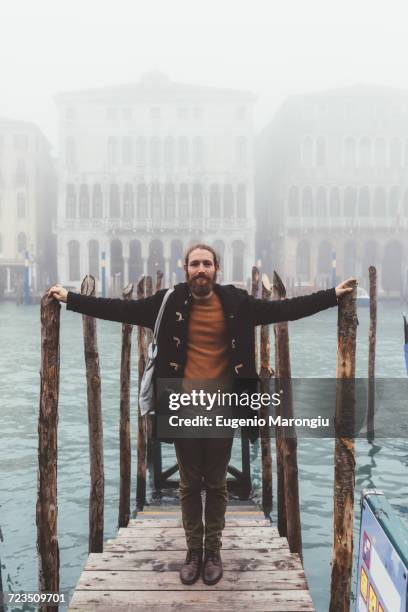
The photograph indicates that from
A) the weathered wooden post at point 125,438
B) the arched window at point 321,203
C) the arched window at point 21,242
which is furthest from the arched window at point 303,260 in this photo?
the weathered wooden post at point 125,438

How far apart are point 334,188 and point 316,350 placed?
21892 millimetres

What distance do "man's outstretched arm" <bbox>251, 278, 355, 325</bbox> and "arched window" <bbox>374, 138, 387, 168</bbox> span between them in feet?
119

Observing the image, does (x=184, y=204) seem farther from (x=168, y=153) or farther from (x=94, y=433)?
(x=94, y=433)

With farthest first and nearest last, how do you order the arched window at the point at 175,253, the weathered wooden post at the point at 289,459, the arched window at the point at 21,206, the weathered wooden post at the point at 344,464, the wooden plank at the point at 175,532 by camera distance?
1. the arched window at the point at 175,253
2. the arched window at the point at 21,206
3. the weathered wooden post at the point at 289,459
4. the wooden plank at the point at 175,532
5. the weathered wooden post at the point at 344,464

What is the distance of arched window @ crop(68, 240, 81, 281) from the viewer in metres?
38.1

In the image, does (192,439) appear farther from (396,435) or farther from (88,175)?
(88,175)

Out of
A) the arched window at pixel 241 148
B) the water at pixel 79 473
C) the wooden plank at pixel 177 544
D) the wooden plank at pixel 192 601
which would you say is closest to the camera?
the wooden plank at pixel 192 601

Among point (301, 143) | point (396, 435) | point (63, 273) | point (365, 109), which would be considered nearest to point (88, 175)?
point (63, 273)

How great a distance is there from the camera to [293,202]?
3709 centimetres

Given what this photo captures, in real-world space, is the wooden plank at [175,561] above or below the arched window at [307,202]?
below

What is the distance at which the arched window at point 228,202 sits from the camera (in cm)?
3803

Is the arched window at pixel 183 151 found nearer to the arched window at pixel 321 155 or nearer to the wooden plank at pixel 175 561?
the arched window at pixel 321 155

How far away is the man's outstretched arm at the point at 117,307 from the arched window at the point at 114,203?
35627 mm

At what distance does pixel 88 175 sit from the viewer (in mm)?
37500
